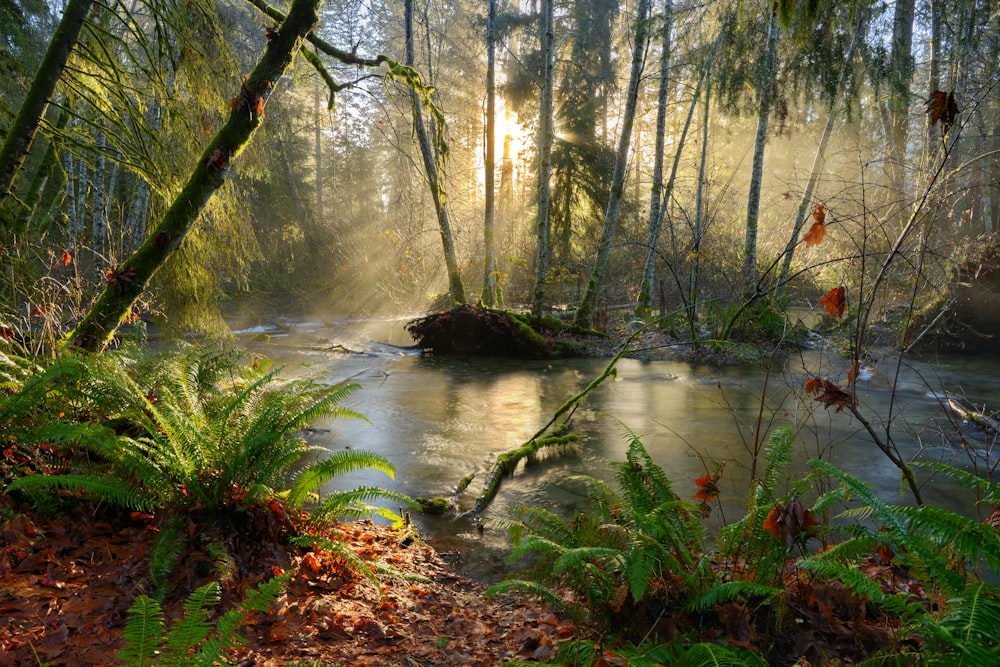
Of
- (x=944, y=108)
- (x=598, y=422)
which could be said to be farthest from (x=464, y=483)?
(x=944, y=108)

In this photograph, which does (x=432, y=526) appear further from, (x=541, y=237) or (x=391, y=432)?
(x=541, y=237)

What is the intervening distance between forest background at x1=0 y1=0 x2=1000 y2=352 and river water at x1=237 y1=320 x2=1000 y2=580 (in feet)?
5.54

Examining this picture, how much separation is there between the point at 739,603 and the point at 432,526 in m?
2.66

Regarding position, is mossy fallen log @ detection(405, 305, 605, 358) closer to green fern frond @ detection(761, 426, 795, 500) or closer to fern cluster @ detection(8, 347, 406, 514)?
fern cluster @ detection(8, 347, 406, 514)

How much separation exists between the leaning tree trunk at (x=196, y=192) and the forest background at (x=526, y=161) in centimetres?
15

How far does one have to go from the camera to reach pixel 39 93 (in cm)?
393

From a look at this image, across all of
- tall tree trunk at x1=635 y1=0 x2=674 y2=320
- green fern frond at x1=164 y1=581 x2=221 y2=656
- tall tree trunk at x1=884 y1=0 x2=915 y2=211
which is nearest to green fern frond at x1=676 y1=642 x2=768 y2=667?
green fern frond at x1=164 y1=581 x2=221 y2=656

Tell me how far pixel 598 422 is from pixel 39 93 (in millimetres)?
6857

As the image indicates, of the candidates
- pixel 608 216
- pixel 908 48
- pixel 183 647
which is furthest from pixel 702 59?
pixel 183 647

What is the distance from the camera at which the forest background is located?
4.88 meters

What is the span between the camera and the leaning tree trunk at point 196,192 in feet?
14.6

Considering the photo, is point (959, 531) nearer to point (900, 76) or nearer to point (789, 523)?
point (789, 523)

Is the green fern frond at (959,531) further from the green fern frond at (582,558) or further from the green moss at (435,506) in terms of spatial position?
the green moss at (435,506)

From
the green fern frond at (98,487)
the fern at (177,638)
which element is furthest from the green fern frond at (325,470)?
the fern at (177,638)
